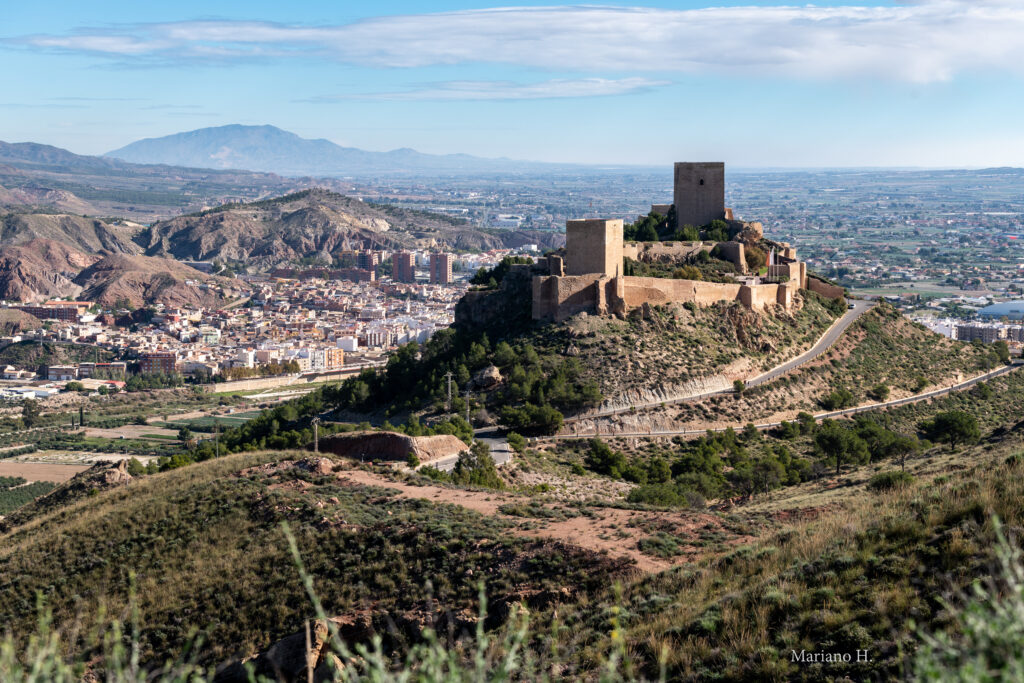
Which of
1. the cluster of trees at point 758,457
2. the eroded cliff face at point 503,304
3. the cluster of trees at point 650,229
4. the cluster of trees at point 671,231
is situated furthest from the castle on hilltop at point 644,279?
the cluster of trees at point 758,457

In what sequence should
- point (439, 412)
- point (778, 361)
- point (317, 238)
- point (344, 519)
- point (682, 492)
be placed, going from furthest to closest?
point (317, 238) → point (778, 361) → point (439, 412) → point (682, 492) → point (344, 519)

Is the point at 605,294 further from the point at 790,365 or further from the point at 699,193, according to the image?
the point at 699,193

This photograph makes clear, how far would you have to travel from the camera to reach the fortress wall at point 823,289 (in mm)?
39156

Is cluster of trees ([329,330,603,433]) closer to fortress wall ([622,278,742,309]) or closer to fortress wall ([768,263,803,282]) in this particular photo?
fortress wall ([622,278,742,309])

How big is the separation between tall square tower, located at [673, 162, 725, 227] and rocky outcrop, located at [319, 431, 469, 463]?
784 inches

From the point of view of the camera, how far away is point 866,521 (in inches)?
408

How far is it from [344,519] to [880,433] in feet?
52.1

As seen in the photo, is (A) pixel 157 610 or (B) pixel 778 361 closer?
(A) pixel 157 610

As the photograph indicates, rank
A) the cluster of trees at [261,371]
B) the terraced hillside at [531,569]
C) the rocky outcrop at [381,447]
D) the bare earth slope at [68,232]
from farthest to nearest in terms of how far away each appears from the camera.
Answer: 1. the bare earth slope at [68,232]
2. the cluster of trees at [261,371]
3. the rocky outcrop at [381,447]
4. the terraced hillside at [531,569]

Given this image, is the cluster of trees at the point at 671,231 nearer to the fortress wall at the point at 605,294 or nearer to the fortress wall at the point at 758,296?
the fortress wall at the point at 758,296

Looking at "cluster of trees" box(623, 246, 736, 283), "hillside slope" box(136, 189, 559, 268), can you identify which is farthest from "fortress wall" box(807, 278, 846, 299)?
"hillside slope" box(136, 189, 559, 268)

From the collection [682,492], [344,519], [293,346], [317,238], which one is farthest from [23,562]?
[317,238]

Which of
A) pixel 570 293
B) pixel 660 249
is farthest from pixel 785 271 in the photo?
pixel 570 293

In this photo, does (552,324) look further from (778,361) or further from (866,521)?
(866,521)
